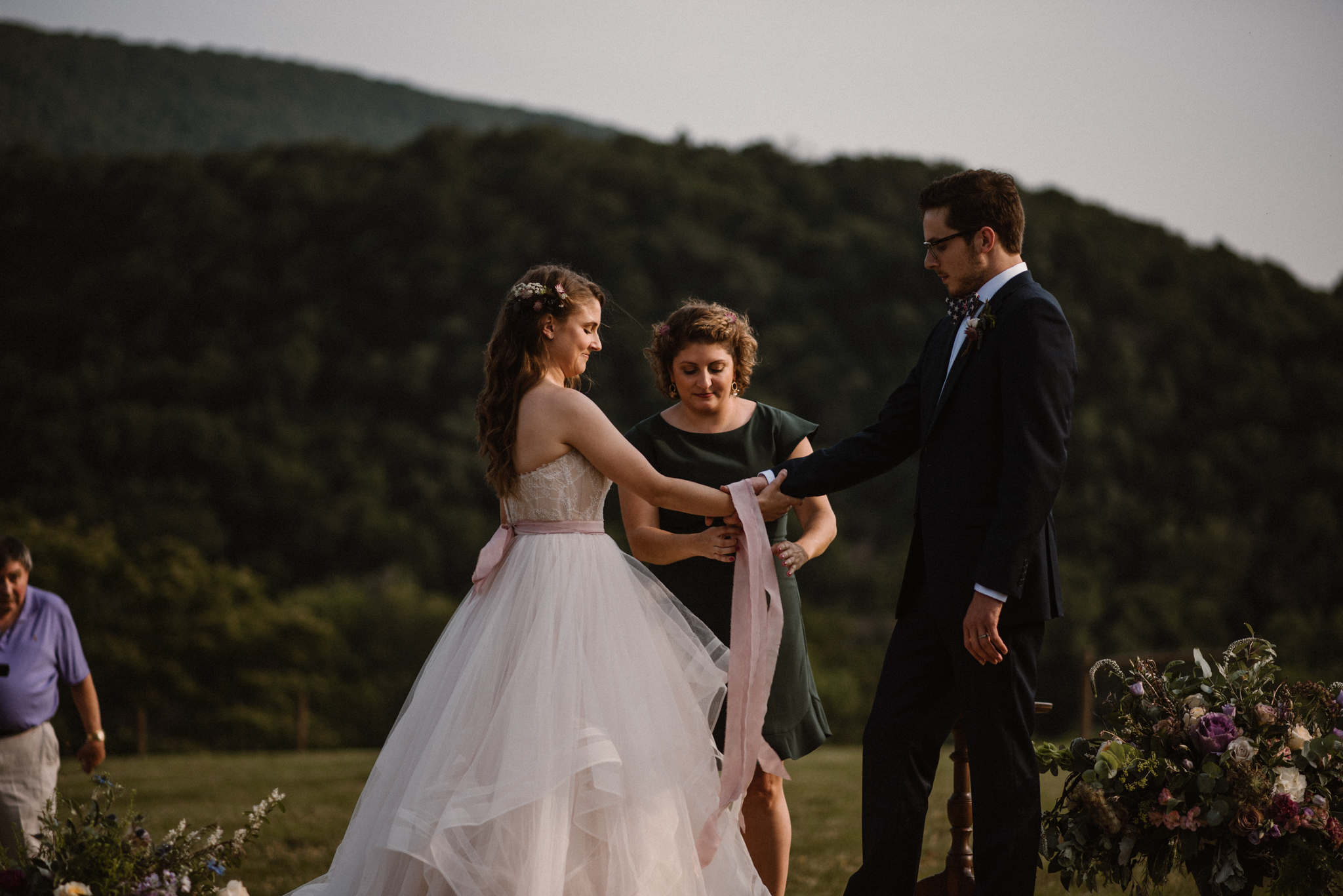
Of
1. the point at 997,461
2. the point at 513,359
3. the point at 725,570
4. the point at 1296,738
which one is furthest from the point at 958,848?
the point at 513,359

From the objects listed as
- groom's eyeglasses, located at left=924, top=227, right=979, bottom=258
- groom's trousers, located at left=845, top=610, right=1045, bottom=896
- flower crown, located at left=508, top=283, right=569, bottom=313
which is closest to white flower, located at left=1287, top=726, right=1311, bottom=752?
groom's trousers, located at left=845, top=610, right=1045, bottom=896

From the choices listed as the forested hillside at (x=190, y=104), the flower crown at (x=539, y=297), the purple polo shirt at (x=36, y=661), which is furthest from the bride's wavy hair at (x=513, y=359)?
the forested hillside at (x=190, y=104)

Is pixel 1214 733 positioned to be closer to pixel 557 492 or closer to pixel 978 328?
pixel 978 328

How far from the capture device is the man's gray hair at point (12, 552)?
4.42 meters

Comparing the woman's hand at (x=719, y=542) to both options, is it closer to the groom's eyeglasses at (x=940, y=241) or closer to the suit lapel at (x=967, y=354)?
the suit lapel at (x=967, y=354)

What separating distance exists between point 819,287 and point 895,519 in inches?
331

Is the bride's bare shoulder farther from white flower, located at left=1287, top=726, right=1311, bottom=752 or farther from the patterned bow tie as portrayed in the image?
white flower, located at left=1287, top=726, right=1311, bottom=752

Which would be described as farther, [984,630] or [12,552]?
[12,552]

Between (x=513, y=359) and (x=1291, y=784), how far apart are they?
2.53m

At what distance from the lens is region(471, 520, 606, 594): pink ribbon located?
3449mm

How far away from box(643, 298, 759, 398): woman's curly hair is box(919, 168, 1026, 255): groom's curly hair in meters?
0.88

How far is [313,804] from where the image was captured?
773 centimetres

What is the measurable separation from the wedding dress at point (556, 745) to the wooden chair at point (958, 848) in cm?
59

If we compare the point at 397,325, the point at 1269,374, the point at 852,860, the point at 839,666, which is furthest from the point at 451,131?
the point at 852,860
